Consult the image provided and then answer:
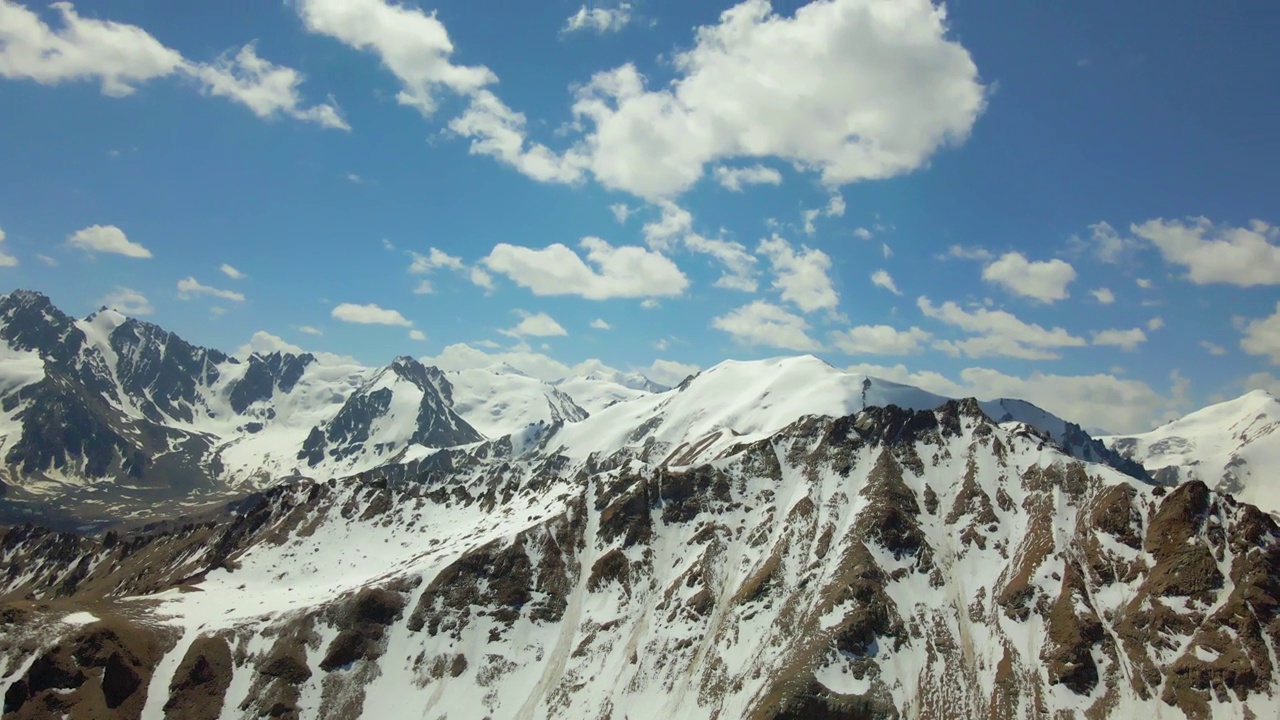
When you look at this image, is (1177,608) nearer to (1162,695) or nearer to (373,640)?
(1162,695)

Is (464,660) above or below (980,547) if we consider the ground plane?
below

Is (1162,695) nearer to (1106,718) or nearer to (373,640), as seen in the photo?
(1106,718)

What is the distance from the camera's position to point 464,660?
176375 millimetres

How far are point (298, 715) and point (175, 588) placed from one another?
2428 inches

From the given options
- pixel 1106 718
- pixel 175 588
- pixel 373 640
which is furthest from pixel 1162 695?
pixel 175 588

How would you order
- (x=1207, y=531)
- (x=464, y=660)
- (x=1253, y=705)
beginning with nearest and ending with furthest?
(x=1253, y=705) < (x=1207, y=531) < (x=464, y=660)

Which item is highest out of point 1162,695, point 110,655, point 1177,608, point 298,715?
point 1177,608

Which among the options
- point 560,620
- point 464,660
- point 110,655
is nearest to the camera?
point 110,655

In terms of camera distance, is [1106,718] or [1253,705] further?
[1106,718]

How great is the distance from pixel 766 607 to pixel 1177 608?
87469mm

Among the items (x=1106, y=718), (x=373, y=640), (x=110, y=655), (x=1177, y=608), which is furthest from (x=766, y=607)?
(x=110, y=655)

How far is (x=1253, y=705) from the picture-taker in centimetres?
13000

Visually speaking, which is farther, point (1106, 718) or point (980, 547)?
point (980, 547)

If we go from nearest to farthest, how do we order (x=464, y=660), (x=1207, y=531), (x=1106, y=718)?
(x=1106, y=718) < (x=1207, y=531) < (x=464, y=660)
